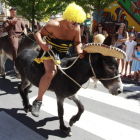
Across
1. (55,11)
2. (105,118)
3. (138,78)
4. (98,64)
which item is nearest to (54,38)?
(98,64)

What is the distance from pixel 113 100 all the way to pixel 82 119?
1.41m

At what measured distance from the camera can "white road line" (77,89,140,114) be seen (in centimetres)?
409

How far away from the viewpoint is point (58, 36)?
103 inches

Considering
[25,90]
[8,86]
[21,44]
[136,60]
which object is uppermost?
[21,44]

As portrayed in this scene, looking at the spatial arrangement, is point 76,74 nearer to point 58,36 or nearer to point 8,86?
point 58,36

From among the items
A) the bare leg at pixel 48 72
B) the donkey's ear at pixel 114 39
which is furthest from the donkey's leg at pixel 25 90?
the donkey's ear at pixel 114 39

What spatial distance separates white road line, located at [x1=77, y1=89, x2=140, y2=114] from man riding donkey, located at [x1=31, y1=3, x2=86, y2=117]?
7.28 feet

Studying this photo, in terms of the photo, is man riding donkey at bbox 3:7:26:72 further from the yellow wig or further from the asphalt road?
the yellow wig

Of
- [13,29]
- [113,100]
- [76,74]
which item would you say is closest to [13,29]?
[13,29]

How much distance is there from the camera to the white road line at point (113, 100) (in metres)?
4.09

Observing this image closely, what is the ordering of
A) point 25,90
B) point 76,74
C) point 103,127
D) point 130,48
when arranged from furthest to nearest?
point 130,48 → point 25,90 → point 103,127 → point 76,74

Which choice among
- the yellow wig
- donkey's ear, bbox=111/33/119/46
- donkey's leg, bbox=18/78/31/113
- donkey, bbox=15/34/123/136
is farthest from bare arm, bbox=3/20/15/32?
donkey's ear, bbox=111/33/119/46

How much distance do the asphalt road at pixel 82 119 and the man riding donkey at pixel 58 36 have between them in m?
0.58

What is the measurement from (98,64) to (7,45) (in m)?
4.39
